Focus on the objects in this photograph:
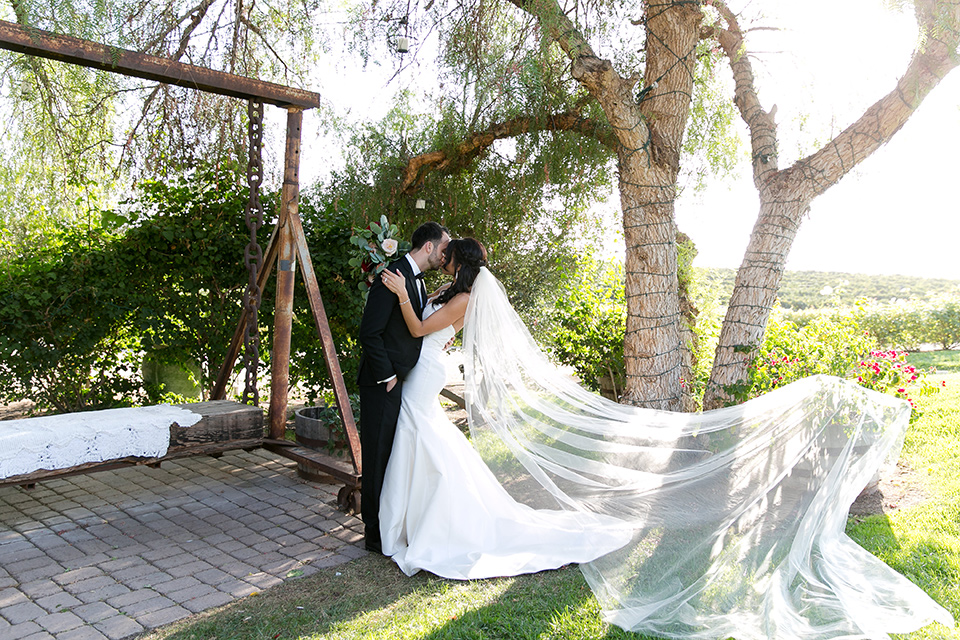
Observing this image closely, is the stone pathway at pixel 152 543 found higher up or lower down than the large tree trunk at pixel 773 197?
lower down

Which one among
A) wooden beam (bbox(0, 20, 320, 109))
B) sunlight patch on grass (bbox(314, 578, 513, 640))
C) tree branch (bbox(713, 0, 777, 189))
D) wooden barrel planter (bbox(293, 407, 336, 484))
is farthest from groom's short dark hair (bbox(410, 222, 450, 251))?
tree branch (bbox(713, 0, 777, 189))

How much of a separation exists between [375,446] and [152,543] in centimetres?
146

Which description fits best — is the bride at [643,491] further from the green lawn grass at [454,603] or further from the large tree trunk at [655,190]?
the large tree trunk at [655,190]

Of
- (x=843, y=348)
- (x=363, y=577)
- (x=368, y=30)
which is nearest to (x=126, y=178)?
(x=368, y=30)

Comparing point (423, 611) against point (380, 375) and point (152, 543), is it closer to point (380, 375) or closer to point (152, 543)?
point (380, 375)

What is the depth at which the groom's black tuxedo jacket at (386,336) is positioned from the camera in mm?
3812

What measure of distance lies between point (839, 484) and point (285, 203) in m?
3.74

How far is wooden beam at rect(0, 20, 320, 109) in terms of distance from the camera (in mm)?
3535

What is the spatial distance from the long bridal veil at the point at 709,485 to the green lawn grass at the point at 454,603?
0.19m

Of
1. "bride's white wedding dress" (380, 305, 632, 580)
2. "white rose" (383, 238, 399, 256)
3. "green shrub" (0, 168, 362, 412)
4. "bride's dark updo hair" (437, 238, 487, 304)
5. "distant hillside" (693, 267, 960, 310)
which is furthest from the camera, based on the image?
"distant hillside" (693, 267, 960, 310)

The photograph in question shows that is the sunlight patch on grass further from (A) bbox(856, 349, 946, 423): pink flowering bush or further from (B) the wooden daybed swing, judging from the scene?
(A) bbox(856, 349, 946, 423): pink flowering bush

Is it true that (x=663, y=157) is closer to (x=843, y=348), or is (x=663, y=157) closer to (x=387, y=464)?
(x=843, y=348)

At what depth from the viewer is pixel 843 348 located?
5.48 metres

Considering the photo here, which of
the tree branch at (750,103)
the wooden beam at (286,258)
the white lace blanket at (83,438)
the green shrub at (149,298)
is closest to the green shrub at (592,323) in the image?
the tree branch at (750,103)
